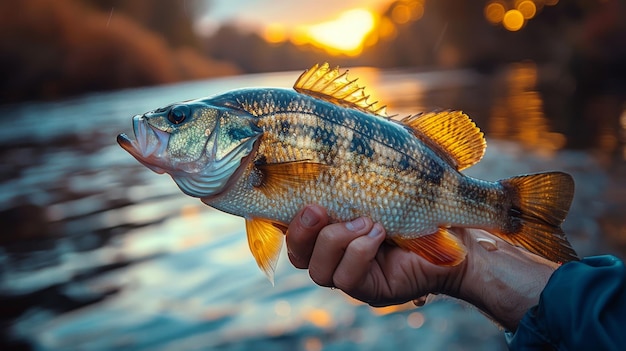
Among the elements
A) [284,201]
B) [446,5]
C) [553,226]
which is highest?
[446,5]

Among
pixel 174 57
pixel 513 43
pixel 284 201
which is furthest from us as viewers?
pixel 513 43

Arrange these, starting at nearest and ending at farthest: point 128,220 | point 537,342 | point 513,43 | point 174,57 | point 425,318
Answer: point 537,342
point 425,318
point 128,220
point 174,57
point 513,43

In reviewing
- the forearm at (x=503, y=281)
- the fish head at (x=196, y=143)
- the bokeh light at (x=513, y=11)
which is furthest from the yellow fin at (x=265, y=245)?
the bokeh light at (x=513, y=11)

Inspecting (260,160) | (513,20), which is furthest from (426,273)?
(513,20)

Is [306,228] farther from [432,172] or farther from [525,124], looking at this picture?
[525,124]

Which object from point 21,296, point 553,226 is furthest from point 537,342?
point 21,296

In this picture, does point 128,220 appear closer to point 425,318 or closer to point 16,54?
point 425,318

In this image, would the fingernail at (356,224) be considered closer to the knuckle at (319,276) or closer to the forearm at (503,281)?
the knuckle at (319,276)
